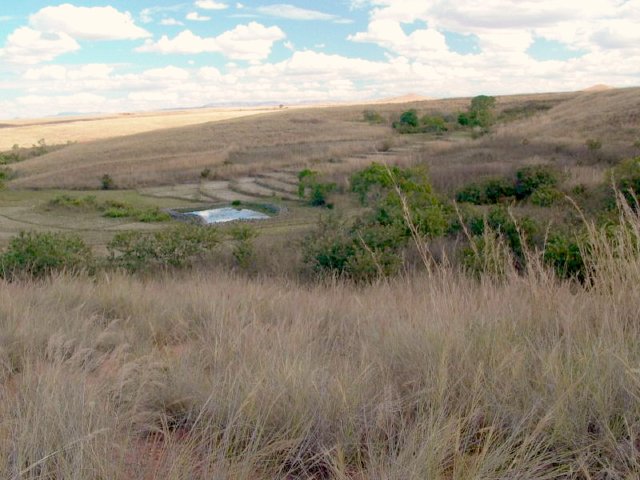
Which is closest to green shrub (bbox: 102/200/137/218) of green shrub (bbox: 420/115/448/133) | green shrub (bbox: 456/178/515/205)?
green shrub (bbox: 456/178/515/205)

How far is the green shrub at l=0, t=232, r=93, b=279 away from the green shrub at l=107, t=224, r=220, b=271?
39.8 inches

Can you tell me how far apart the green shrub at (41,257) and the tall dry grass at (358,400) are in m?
6.93

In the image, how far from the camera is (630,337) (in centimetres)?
392

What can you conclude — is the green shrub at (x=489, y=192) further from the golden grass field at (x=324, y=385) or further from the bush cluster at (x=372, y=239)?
the golden grass field at (x=324, y=385)

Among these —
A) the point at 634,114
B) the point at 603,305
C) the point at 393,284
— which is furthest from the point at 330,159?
the point at 603,305

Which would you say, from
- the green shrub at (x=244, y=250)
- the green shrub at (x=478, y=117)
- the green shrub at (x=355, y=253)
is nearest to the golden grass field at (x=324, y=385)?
the green shrub at (x=355, y=253)

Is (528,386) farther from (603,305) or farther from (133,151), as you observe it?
(133,151)

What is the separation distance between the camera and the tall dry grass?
2.77 metres

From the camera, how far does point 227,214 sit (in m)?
35.1

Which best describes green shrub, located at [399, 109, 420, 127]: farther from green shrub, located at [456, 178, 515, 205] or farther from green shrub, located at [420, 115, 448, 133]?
green shrub, located at [456, 178, 515, 205]

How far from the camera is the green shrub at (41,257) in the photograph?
1145 cm

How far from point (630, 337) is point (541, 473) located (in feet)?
4.90

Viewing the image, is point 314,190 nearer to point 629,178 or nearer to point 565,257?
point 629,178

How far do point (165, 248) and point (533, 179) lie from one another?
16195 millimetres
